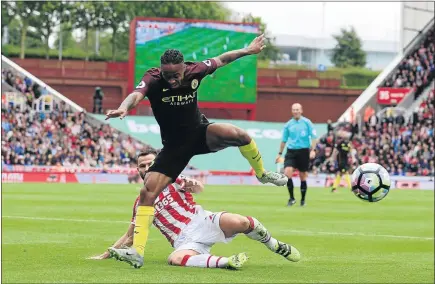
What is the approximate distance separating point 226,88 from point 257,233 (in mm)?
37977

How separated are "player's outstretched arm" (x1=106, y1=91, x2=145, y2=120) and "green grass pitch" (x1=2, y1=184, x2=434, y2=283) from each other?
5.58 ft

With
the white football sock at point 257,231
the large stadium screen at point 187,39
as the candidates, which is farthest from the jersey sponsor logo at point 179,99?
the large stadium screen at point 187,39

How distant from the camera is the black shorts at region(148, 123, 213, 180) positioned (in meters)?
10.9

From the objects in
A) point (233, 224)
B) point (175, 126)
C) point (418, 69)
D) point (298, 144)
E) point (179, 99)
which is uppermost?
point (418, 69)

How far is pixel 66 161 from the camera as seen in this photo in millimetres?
45844

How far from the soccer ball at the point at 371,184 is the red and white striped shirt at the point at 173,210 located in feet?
7.39

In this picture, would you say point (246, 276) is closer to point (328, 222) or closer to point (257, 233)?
point (257, 233)

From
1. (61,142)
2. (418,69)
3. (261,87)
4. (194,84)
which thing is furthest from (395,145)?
(194,84)

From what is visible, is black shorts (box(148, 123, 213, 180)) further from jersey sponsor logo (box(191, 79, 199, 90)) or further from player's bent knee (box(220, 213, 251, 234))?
player's bent knee (box(220, 213, 251, 234))

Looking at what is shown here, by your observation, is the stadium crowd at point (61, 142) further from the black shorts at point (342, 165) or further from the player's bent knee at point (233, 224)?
the player's bent knee at point (233, 224)

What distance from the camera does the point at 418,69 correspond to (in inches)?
2216

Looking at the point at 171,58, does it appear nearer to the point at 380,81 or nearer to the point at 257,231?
the point at 257,231

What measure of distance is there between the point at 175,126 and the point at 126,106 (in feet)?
4.44

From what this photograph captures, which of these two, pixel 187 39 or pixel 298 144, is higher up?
pixel 187 39
